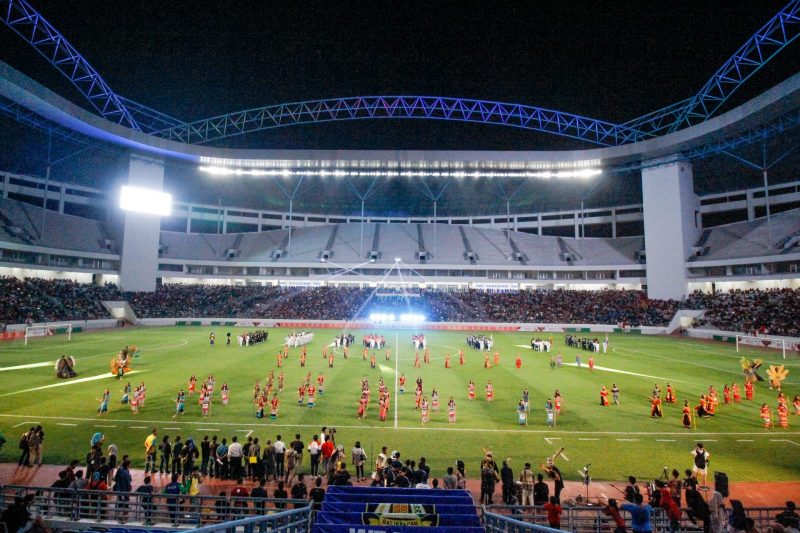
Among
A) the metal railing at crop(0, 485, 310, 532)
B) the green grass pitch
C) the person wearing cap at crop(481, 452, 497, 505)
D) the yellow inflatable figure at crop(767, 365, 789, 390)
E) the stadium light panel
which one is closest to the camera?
the metal railing at crop(0, 485, 310, 532)

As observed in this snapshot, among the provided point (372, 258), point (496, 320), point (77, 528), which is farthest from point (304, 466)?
point (372, 258)

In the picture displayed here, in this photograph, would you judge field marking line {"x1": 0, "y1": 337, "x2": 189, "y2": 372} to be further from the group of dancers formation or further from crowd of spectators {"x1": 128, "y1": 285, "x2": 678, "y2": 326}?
crowd of spectators {"x1": 128, "y1": 285, "x2": 678, "y2": 326}

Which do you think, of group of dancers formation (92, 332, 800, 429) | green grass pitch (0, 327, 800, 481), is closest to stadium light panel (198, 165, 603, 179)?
green grass pitch (0, 327, 800, 481)

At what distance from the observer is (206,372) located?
25.3 meters

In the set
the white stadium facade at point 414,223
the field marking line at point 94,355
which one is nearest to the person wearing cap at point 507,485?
the field marking line at point 94,355

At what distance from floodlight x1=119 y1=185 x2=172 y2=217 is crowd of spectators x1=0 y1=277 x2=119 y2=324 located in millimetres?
10875

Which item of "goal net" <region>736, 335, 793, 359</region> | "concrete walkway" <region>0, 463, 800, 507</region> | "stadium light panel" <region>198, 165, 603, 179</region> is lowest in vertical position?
"concrete walkway" <region>0, 463, 800, 507</region>

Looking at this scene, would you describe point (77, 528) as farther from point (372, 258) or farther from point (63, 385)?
point (372, 258)

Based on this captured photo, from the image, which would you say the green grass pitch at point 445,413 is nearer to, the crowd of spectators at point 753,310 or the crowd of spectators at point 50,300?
the crowd of spectators at point 753,310

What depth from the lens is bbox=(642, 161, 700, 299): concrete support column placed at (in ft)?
173

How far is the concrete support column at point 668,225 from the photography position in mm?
52875

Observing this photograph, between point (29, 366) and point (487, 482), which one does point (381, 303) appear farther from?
point (487, 482)

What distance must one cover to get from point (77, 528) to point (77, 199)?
67975 mm

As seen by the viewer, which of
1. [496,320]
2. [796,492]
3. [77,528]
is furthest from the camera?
[496,320]
